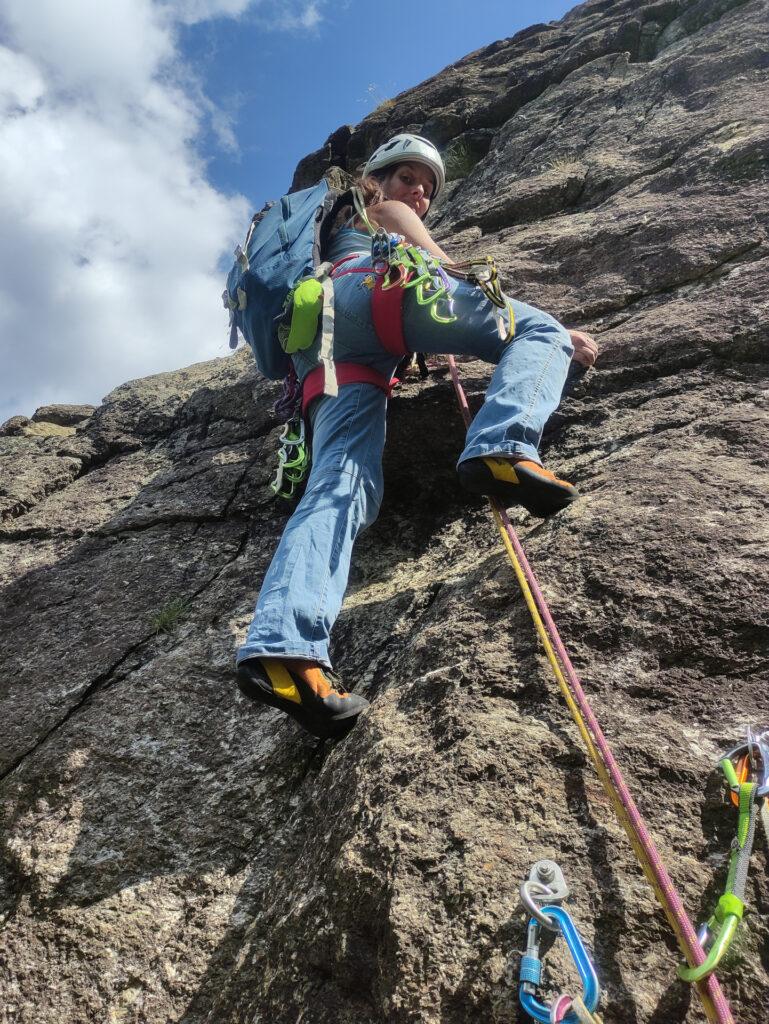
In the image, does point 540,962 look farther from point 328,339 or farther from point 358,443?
point 328,339

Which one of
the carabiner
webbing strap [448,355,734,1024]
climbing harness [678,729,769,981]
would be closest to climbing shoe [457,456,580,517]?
webbing strap [448,355,734,1024]

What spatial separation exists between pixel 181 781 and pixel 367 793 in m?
1.09

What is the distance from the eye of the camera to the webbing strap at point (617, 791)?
1.37 meters

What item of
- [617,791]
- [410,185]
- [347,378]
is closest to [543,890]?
[617,791]

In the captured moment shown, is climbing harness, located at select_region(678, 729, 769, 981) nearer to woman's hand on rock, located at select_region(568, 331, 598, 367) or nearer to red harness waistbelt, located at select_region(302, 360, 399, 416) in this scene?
red harness waistbelt, located at select_region(302, 360, 399, 416)

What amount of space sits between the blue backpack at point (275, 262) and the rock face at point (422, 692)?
107 cm

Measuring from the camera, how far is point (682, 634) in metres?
2.17

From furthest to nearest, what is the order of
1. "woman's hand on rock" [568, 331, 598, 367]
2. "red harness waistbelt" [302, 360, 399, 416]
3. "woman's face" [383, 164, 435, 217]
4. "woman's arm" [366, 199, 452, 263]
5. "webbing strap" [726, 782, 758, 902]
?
"woman's face" [383, 164, 435, 217], "woman's hand on rock" [568, 331, 598, 367], "woman's arm" [366, 199, 452, 263], "red harness waistbelt" [302, 360, 399, 416], "webbing strap" [726, 782, 758, 902]

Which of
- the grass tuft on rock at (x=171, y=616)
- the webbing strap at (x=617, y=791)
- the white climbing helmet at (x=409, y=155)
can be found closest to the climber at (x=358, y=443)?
the webbing strap at (x=617, y=791)

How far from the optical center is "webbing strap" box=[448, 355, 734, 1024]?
1368 mm

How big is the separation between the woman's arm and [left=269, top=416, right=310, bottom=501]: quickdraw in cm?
109

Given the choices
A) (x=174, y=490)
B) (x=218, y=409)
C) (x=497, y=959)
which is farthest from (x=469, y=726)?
(x=218, y=409)

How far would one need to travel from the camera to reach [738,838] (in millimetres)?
1590

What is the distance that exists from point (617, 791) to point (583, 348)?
8.78 feet
